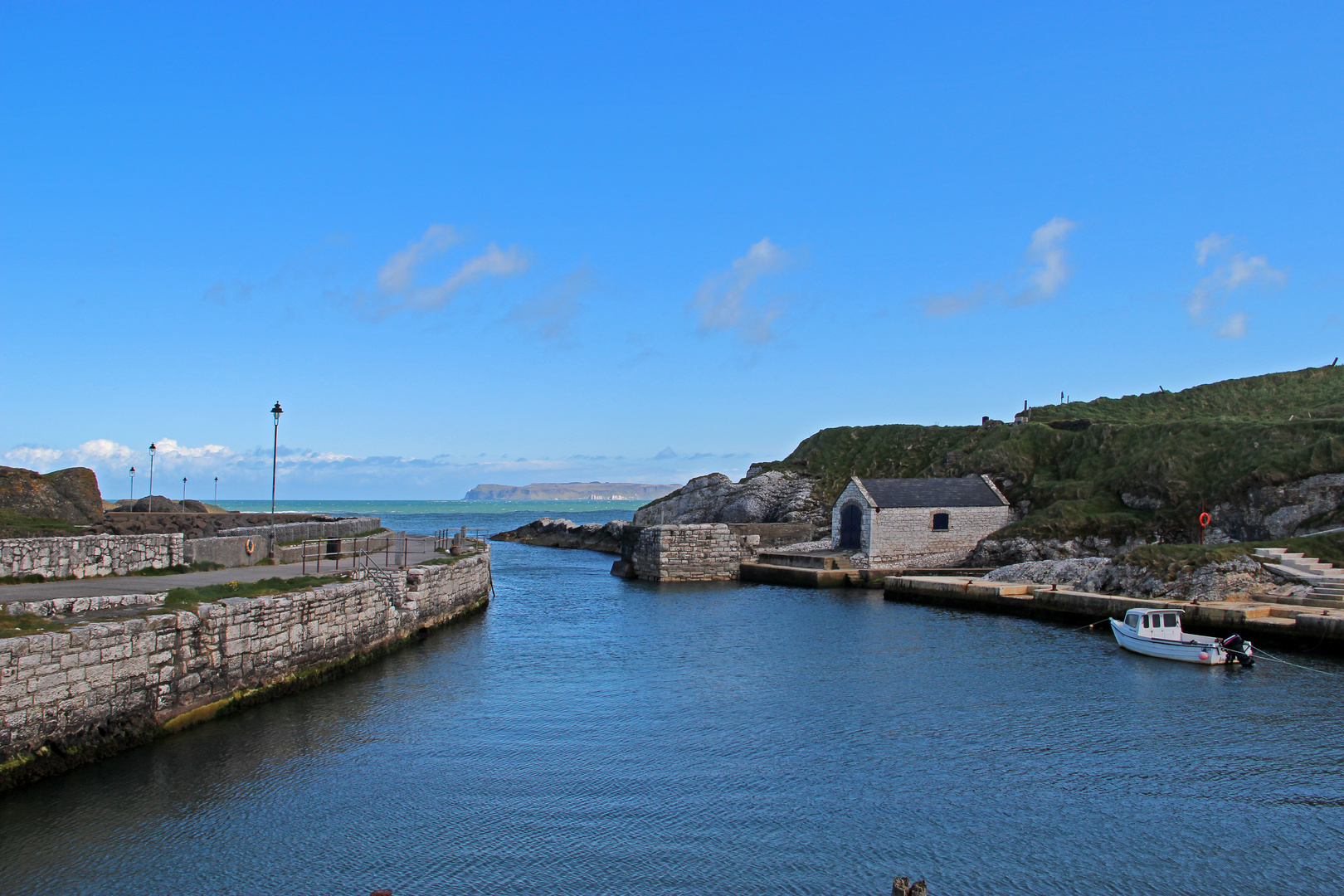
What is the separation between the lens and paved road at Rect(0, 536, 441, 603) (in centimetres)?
1634

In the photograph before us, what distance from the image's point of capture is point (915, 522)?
146 ft

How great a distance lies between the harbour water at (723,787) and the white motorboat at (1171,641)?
53 centimetres

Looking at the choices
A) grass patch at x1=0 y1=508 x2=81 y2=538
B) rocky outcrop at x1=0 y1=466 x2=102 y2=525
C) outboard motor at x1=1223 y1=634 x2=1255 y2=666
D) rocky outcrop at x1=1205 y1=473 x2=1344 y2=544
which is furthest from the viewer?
rocky outcrop at x1=1205 y1=473 x2=1344 y2=544

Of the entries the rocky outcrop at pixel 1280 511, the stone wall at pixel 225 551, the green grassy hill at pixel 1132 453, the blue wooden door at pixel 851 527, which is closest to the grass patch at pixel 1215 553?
the rocky outcrop at pixel 1280 511

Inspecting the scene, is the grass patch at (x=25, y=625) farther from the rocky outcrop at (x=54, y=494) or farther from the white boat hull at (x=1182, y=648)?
the white boat hull at (x=1182, y=648)

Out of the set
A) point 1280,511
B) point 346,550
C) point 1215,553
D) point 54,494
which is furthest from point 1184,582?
point 54,494

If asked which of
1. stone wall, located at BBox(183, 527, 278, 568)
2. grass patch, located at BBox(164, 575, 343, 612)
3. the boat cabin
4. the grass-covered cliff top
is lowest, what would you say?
the boat cabin

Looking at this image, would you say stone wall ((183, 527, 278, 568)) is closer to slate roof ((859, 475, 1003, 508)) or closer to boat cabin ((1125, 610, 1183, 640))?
boat cabin ((1125, 610, 1183, 640))

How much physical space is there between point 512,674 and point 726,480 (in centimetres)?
4856

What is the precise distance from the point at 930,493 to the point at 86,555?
38.1 meters

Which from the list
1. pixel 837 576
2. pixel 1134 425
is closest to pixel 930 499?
pixel 837 576

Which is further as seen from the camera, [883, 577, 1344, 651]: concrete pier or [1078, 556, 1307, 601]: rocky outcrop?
[1078, 556, 1307, 601]: rocky outcrop

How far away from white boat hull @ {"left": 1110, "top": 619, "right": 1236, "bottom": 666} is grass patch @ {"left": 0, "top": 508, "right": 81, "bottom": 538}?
30.9 meters

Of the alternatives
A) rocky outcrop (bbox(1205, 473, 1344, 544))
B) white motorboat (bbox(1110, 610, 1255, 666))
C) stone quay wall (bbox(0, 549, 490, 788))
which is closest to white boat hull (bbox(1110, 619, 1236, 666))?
white motorboat (bbox(1110, 610, 1255, 666))
